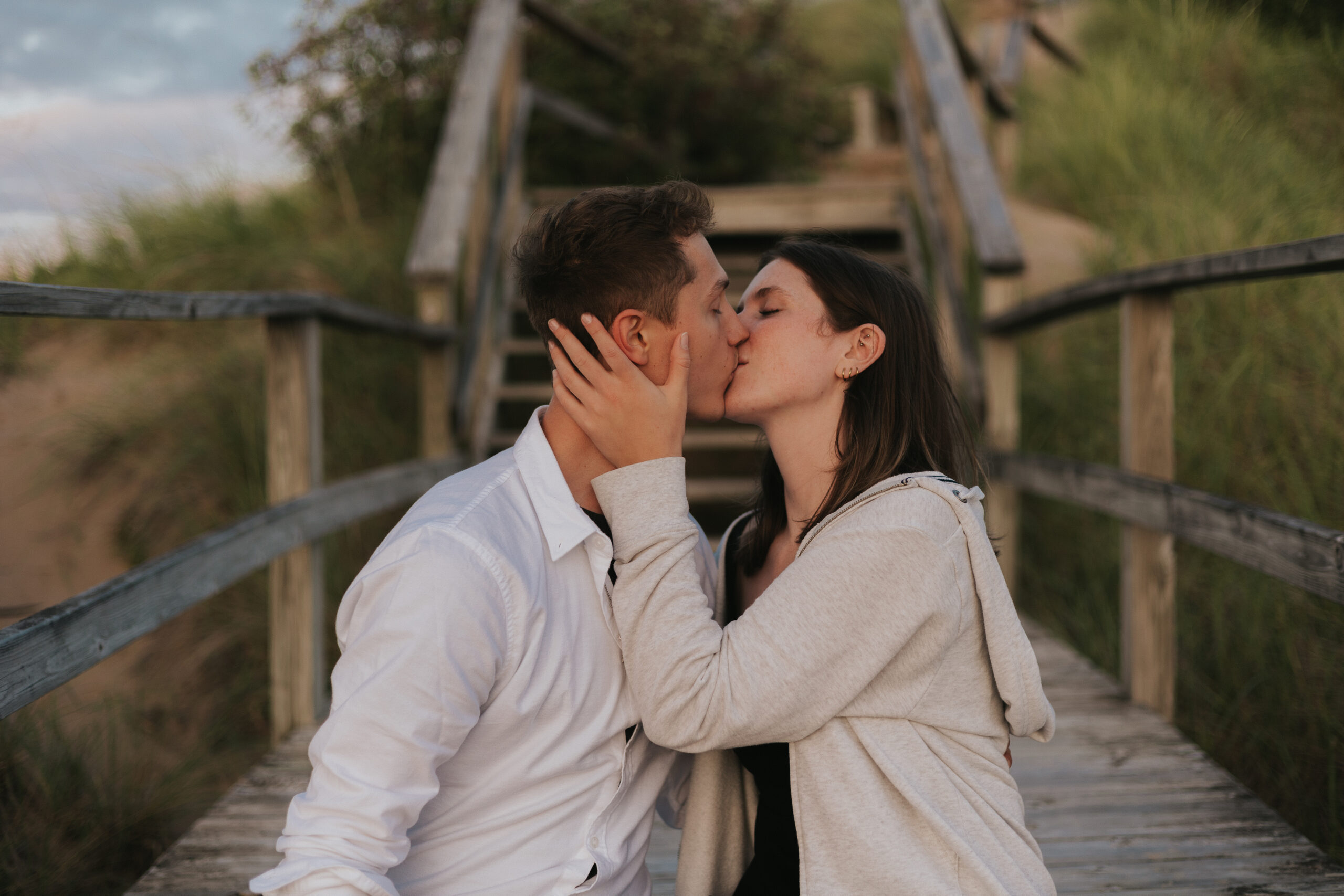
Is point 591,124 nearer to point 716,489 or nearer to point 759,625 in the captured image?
point 716,489

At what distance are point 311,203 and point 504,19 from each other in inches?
83.8

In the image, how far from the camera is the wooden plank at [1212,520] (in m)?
2.01

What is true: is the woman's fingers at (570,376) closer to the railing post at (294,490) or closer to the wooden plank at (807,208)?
the railing post at (294,490)

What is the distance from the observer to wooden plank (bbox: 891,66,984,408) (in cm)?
425

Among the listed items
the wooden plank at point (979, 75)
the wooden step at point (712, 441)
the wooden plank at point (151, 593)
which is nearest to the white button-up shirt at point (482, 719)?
the wooden plank at point (151, 593)

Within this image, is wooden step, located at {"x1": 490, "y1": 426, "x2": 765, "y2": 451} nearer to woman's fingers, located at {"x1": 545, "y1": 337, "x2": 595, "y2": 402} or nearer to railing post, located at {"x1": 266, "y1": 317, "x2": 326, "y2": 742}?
railing post, located at {"x1": 266, "y1": 317, "x2": 326, "y2": 742}

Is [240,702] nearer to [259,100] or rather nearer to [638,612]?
[638,612]

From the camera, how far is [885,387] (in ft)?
5.98

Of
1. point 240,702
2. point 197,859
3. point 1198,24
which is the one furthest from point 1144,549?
point 1198,24

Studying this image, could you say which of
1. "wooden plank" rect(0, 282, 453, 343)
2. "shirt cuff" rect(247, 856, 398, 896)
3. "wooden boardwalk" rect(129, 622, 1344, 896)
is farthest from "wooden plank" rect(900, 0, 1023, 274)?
"shirt cuff" rect(247, 856, 398, 896)

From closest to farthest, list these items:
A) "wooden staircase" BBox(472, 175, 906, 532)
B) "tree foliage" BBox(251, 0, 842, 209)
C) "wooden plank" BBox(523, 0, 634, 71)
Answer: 1. "wooden staircase" BBox(472, 175, 906, 532)
2. "wooden plank" BBox(523, 0, 634, 71)
3. "tree foliage" BBox(251, 0, 842, 209)

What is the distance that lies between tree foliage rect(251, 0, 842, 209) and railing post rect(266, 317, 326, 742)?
12.2ft

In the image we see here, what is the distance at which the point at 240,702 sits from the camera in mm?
4004

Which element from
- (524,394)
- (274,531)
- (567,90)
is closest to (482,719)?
(274,531)
